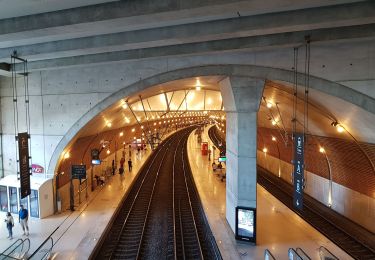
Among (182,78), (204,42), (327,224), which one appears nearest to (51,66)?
(182,78)

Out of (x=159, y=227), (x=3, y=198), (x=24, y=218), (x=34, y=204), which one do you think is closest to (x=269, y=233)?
(x=159, y=227)

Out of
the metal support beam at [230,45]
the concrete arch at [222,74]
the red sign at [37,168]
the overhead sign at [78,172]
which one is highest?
the metal support beam at [230,45]

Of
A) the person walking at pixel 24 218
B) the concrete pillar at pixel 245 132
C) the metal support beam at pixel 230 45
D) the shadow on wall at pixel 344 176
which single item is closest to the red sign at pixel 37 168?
the person walking at pixel 24 218

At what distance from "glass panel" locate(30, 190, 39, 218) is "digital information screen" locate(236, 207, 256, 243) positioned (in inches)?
350

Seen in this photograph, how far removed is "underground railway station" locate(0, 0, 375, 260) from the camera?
20.7 ft

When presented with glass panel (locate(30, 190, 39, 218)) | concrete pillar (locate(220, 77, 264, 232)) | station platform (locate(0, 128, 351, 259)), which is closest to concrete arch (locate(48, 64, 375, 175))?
concrete pillar (locate(220, 77, 264, 232))

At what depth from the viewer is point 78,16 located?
582 centimetres

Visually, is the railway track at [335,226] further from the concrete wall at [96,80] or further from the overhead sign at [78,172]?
the overhead sign at [78,172]

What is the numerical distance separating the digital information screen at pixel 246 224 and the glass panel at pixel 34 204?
8.89 meters

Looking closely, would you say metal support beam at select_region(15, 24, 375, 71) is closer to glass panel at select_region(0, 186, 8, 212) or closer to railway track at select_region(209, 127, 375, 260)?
glass panel at select_region(0, 186, 8, 212)

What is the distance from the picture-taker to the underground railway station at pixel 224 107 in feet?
20.7

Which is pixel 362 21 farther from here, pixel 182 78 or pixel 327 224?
pixel 327 224

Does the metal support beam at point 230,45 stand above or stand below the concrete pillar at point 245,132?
above

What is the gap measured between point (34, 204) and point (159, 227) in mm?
5797
